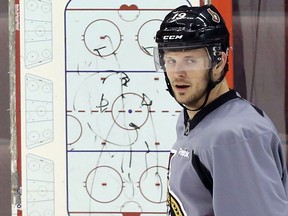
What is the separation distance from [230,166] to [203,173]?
0.12 m

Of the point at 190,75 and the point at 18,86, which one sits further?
the point at 18,86

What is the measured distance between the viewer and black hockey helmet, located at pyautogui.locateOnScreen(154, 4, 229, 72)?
2.34 metres

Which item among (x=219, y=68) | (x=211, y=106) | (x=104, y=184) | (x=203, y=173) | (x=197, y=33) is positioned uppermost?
(x=197, y=33)

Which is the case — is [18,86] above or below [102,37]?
below

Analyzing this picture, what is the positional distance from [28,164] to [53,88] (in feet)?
1.30

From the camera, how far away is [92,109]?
156 inches

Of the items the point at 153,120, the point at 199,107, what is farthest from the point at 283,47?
the point at 199,107

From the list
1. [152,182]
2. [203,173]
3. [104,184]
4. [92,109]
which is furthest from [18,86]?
[203,173]

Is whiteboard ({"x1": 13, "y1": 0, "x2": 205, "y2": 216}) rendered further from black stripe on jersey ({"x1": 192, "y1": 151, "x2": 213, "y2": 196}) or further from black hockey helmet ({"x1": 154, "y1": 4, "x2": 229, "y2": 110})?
black stripe on jersey ({"x1": 192, "y1": 151, "x2": 213, "y2": 196})

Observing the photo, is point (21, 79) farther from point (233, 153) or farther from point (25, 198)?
point (233, 153)

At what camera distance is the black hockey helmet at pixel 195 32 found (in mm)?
2340

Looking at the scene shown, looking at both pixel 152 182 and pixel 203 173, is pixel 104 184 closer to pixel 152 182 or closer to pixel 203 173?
pixel 152 182

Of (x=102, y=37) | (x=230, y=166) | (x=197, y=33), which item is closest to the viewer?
(x=230, y=166)

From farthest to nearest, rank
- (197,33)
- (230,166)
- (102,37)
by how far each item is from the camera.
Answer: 1. (102,37)
2. (197,33)
3. (230,166)
